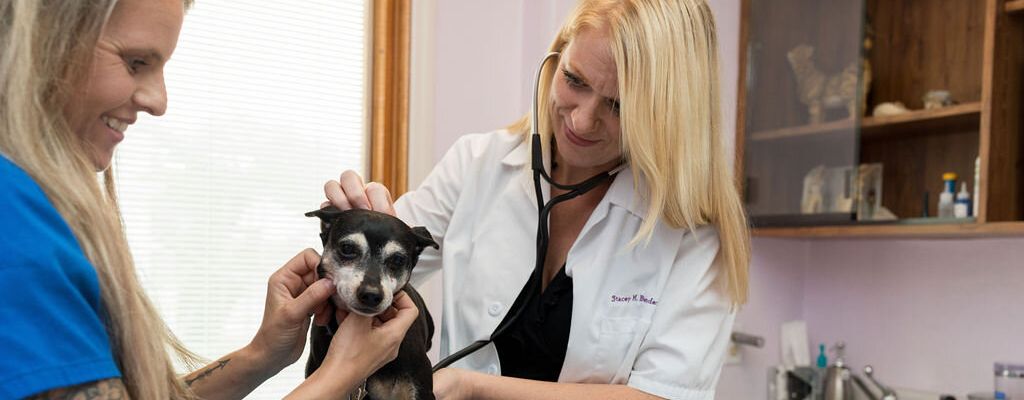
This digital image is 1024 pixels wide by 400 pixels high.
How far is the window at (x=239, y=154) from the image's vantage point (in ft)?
7.67

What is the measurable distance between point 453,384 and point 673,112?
526 millimetres

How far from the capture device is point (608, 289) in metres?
1.50

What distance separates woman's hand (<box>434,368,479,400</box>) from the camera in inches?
50.9

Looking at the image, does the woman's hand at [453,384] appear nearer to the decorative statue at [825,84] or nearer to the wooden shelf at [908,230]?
the wooden shelf at [908,230]

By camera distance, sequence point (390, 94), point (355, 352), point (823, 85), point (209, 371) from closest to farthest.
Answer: point (355, 352) → point (209, 371) → point (390, 94) → point (823, 85)

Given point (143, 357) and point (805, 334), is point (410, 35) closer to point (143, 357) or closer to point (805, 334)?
point (805, 334)

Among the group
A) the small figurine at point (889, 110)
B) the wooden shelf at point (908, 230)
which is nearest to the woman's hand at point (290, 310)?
the wooden shelf at point (908, 230)

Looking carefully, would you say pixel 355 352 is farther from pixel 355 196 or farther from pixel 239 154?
pixel 239 154

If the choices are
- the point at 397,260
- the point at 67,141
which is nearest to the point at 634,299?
the point at 397,260

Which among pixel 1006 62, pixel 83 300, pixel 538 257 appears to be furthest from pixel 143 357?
pixel 1006 62


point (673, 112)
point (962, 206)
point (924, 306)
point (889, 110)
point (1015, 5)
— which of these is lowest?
point (924, 306)

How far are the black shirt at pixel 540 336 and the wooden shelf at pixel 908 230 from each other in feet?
4.25

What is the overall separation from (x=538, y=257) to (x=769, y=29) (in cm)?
169

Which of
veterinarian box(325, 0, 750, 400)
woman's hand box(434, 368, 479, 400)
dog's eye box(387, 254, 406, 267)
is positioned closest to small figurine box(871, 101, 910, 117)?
veterinarian box(325, 0, 750, 400)
